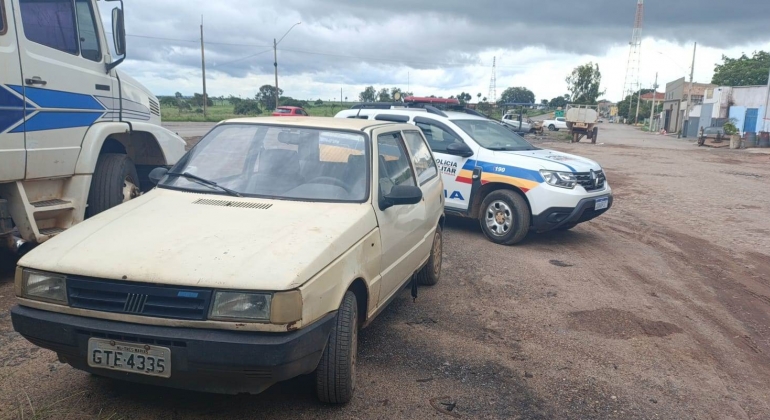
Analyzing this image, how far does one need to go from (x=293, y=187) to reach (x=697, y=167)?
19.7 meters

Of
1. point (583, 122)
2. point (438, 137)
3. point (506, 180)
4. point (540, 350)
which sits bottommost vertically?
point (540, 350)

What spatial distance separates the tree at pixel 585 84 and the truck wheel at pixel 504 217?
70.9 m

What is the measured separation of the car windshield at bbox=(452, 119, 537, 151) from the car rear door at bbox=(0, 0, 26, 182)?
5.42 m

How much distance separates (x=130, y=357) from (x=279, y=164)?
1.78m

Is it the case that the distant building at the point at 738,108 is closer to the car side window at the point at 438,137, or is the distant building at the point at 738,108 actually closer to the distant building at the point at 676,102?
the distant building at the point at 676,102

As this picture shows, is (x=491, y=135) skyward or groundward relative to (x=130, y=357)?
skyward

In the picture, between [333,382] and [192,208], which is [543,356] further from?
[192,208]

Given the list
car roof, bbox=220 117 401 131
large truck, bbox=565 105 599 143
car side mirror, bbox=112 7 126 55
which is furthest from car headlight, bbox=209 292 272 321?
large truck, bbox=565 105 599 143

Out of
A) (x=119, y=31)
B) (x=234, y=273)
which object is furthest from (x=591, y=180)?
(x=234, y=273)

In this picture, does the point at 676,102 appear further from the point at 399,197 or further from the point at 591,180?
the point at 399,197

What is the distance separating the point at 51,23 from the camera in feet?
17.7

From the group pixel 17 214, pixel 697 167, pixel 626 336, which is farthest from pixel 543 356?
pixel 697 167

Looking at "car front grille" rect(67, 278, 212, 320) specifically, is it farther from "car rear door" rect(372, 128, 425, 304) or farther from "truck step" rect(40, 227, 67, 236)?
"truck step" rect(40, 227, 67, 236)

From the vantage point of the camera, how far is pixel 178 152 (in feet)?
24.7
